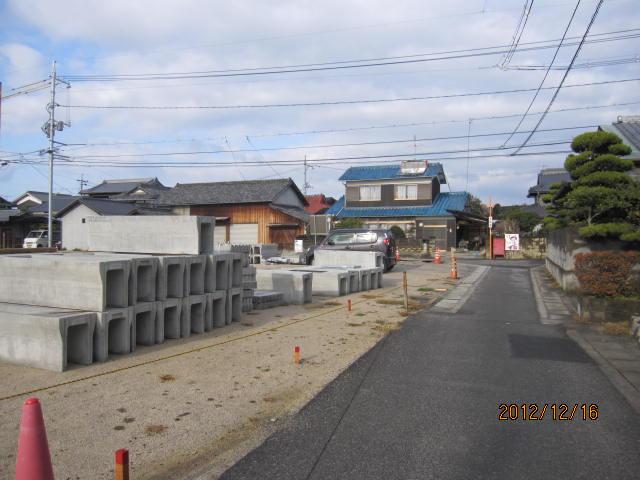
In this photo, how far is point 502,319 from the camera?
399 inches

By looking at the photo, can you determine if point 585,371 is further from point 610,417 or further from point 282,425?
point 282,425

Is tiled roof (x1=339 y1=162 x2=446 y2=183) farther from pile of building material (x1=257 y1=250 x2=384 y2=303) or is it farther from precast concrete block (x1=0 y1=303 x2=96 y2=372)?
precast concrete block (x1=0 y1=303 x2=96 y2=372)

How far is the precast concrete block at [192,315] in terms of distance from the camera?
7703 mm

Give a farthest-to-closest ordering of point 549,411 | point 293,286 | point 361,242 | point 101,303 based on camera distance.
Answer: point 361,242 < point 293,286 < point 101,303 < point 549,411

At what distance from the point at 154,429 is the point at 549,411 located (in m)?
3.67

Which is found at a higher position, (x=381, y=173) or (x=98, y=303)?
(x=381, y=173)

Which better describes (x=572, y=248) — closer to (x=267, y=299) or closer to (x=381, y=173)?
(x=267, y=299)

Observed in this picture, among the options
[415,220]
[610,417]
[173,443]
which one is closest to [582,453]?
[610,417]

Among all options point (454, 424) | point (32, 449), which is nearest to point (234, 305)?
point (454, 424)

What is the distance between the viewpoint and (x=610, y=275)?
10.2m

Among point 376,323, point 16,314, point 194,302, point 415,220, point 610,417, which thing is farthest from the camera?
point 415,220

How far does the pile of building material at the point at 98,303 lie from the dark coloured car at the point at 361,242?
39.4ft

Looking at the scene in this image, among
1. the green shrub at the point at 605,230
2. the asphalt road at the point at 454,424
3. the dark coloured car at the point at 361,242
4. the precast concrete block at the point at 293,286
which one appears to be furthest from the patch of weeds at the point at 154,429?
the dark coloured car at the point at 361,242

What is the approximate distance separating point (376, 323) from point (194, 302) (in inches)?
136
